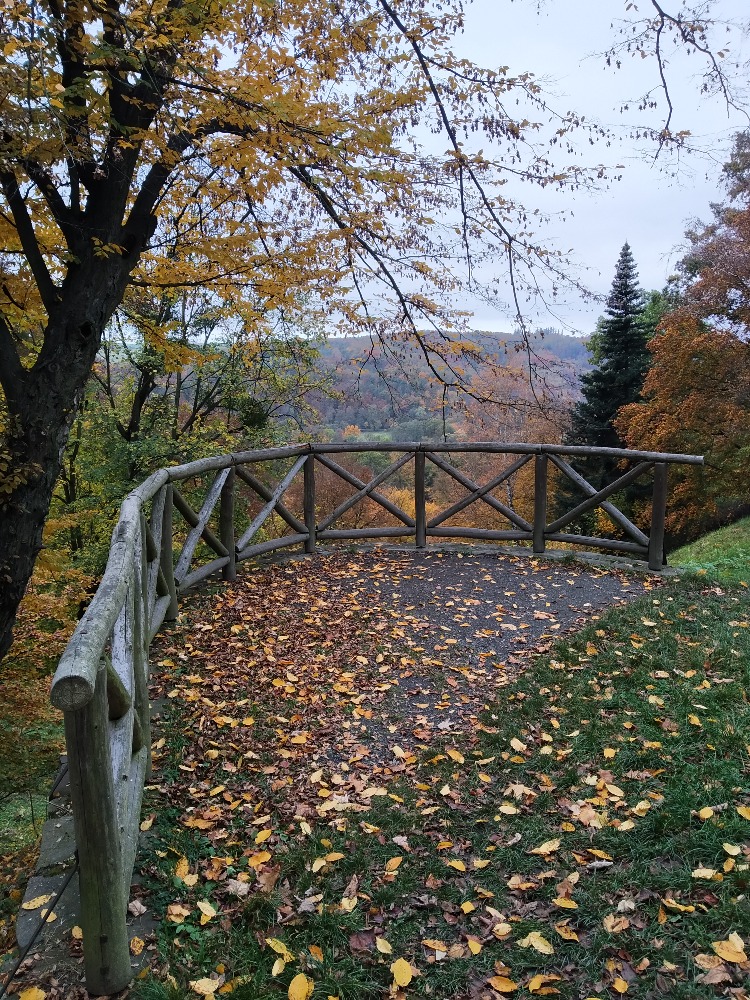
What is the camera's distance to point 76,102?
4.75m

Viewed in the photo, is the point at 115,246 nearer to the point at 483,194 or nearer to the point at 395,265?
the point at 395,265

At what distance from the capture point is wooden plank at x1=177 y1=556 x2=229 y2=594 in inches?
233

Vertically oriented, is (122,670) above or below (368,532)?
above

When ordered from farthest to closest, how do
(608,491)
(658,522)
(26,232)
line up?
(608,491)
(658,522)
(26,232)

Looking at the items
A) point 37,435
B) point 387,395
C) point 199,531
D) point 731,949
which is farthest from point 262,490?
point 731,949

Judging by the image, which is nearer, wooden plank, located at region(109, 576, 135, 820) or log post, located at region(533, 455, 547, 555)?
wooden plank, located at region(109, 576, 135, 820)

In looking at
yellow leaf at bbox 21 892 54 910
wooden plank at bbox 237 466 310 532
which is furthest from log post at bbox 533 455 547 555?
yellow leaf at bbox 21 892 54 910

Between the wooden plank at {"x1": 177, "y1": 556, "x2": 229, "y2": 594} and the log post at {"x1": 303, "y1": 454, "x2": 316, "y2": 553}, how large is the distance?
4.43ft

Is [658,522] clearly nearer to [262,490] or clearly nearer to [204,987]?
[262,490]

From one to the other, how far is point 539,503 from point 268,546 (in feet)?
10.6

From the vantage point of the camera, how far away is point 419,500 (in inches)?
318

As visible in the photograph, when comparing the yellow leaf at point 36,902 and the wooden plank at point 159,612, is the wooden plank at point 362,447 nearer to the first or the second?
the wooden plank at point 159,612

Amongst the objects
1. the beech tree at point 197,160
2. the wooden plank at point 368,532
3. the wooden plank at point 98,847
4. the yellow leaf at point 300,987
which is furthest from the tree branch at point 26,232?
the yellow leaf at point 300,987

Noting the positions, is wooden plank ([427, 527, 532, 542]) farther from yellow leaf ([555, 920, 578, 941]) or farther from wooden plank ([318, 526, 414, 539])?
yellow leaf ([555, 920, 578, 941])
